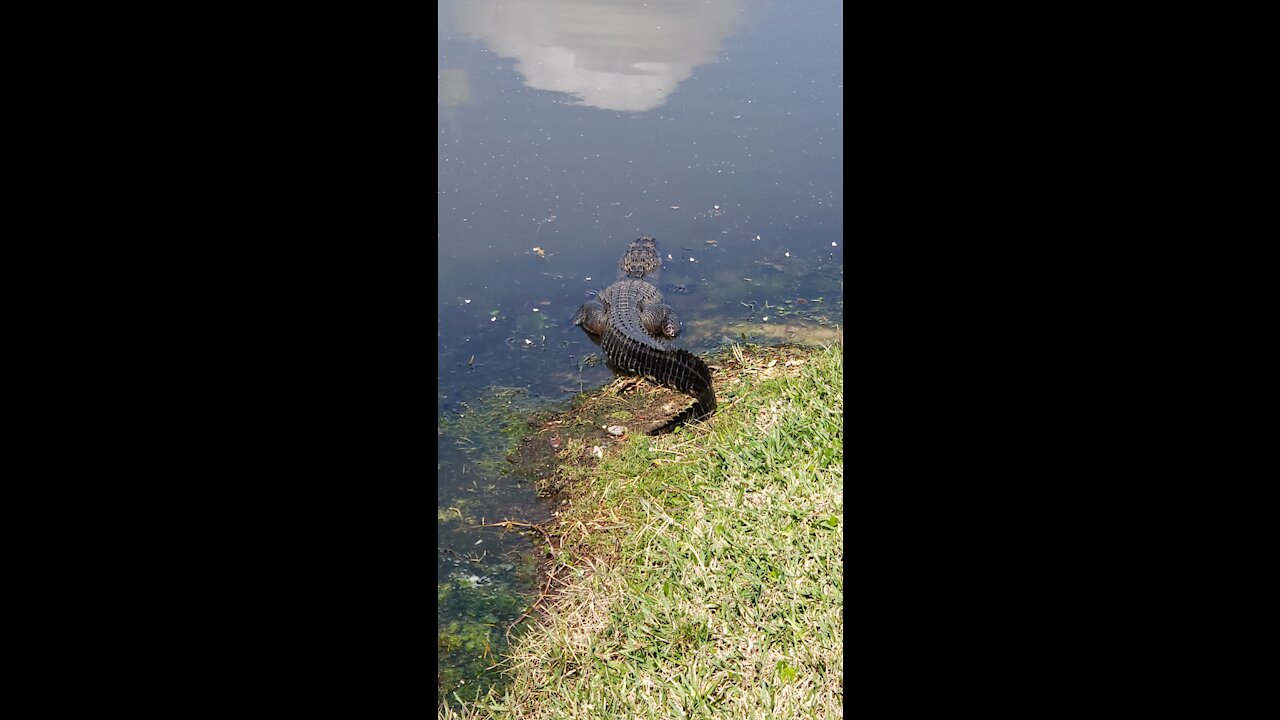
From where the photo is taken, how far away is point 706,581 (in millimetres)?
3066

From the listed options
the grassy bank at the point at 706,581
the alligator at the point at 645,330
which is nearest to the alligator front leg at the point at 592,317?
the alligator at the point at 645,330

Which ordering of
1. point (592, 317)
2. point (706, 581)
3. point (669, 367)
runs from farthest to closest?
1. point (592, 317)
2. point (669, 367)
3. point (706, 581)

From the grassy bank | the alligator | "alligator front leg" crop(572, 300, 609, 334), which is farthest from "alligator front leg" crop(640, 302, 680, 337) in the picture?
the grassy bank

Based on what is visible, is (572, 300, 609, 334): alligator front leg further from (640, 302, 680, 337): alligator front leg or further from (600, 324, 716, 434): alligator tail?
(640, 302, 680, 337): alligator front leg

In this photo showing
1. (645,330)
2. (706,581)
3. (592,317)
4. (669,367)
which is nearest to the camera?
(706,581)

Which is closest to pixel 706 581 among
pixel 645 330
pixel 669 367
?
pixel 669 367

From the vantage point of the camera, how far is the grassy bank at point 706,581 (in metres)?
2.66

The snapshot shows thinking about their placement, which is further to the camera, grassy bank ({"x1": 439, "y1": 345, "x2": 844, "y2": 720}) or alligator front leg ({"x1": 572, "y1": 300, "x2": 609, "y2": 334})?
alligator front leg ({"x1": 572, "y1": 300, "x2": 609, "y2": 334})

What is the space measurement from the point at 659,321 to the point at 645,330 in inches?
13.0

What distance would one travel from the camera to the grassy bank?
8.73 feet

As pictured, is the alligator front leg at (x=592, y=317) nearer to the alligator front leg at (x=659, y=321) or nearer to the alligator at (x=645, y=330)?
the alligator at (x=645, y=330)

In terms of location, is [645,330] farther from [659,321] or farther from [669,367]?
[669,367]

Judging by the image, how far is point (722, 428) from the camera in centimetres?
417
